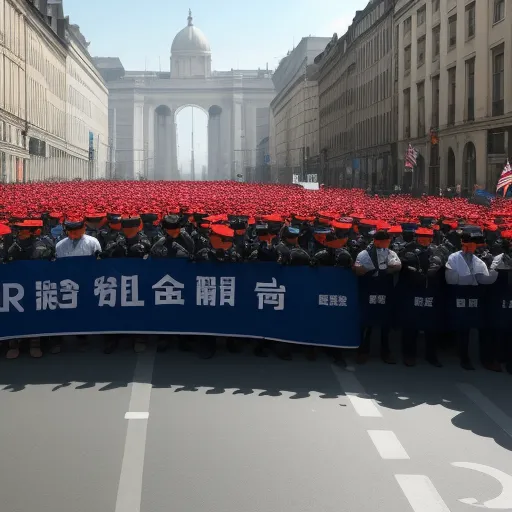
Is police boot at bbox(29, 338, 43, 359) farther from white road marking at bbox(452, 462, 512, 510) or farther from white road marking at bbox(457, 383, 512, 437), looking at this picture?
white road marking at bbox(452, 462, 512, 510)

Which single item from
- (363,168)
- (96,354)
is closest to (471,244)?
(96,354)

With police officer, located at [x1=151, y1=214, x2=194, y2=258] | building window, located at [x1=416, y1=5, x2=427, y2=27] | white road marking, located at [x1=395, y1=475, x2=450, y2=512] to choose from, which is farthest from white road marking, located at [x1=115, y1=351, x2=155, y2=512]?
building window, located at [x1=416, y1=5, x2=427, y2=27]

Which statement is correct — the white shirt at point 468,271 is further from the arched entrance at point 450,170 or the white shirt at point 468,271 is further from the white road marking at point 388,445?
the arched entrance at point 450,170

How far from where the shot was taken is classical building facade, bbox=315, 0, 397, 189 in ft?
213

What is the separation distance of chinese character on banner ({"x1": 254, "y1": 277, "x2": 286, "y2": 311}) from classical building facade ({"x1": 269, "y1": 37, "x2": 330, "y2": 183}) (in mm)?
84801

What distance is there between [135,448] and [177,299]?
382 cm

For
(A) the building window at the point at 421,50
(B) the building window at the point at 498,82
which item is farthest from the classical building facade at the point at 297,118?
(B) the building window at the point at 498,82

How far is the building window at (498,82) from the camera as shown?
3943cm

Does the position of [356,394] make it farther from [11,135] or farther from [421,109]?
[11,135]

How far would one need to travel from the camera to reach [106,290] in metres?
11.3

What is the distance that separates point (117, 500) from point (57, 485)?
0.56 meters

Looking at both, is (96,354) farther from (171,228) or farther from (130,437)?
(130,437)

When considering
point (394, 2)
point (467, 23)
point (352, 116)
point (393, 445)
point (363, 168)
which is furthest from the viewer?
point (352, 116)

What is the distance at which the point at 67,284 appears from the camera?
1130 centimetres
